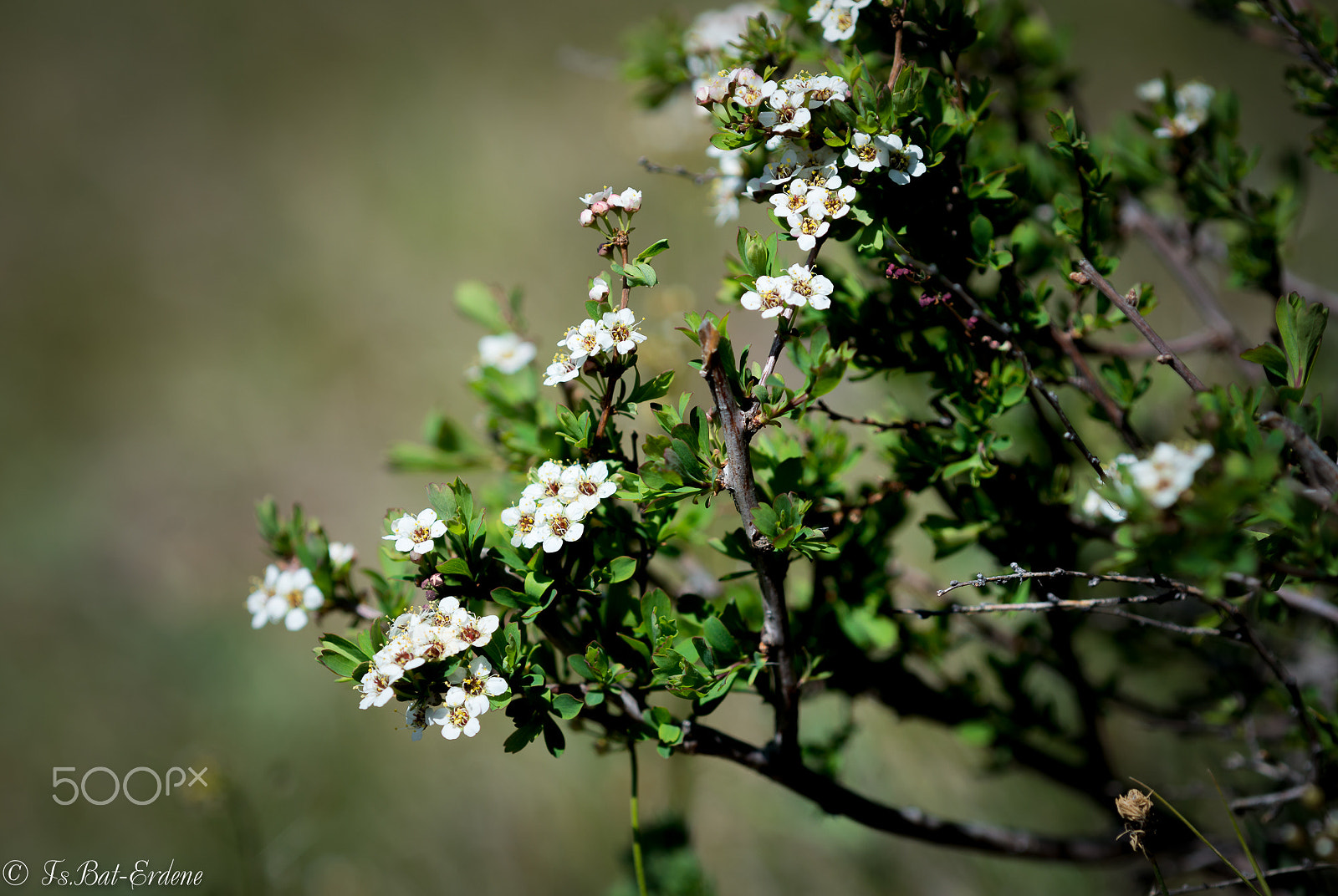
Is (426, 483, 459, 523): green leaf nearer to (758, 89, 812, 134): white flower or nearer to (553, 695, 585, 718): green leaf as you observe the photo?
(553, 695, 585, 718): green leaf

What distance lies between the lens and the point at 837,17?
141 cm

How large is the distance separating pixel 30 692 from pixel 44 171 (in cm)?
488

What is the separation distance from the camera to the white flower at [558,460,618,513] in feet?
3.83

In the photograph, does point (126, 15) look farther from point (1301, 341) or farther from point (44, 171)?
point (1301, 341)

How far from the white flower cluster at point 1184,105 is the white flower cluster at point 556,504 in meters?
1.51

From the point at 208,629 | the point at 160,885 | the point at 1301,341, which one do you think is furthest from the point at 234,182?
the point at 1301,341

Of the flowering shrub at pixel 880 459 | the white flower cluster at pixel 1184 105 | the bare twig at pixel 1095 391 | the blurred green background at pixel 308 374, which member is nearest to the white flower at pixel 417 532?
the flowering shrub at pixel 880 459

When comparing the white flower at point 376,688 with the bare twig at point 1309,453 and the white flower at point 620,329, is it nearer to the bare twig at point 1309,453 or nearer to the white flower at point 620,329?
the white flower at point 620,329

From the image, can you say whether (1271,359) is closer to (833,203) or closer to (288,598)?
(833,203)

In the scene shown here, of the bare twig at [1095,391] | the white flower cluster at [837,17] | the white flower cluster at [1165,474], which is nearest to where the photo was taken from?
the white flower cluster at [1165,474]

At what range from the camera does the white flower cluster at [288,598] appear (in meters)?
1.43

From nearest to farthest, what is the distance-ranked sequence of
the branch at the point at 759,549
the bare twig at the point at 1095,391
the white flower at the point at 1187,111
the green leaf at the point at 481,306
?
the branch at the point at 759,549 < the bare twig at the point at 1095,391 < the white flower at the point at 1187,111 < the green leaf at the point at 481,306

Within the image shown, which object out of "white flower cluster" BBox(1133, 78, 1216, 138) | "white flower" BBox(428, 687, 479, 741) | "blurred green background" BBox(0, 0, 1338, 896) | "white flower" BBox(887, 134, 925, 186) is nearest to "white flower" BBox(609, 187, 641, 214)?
"white flower" BBox(887, 134, 925, 186)

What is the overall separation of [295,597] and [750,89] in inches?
45.8
